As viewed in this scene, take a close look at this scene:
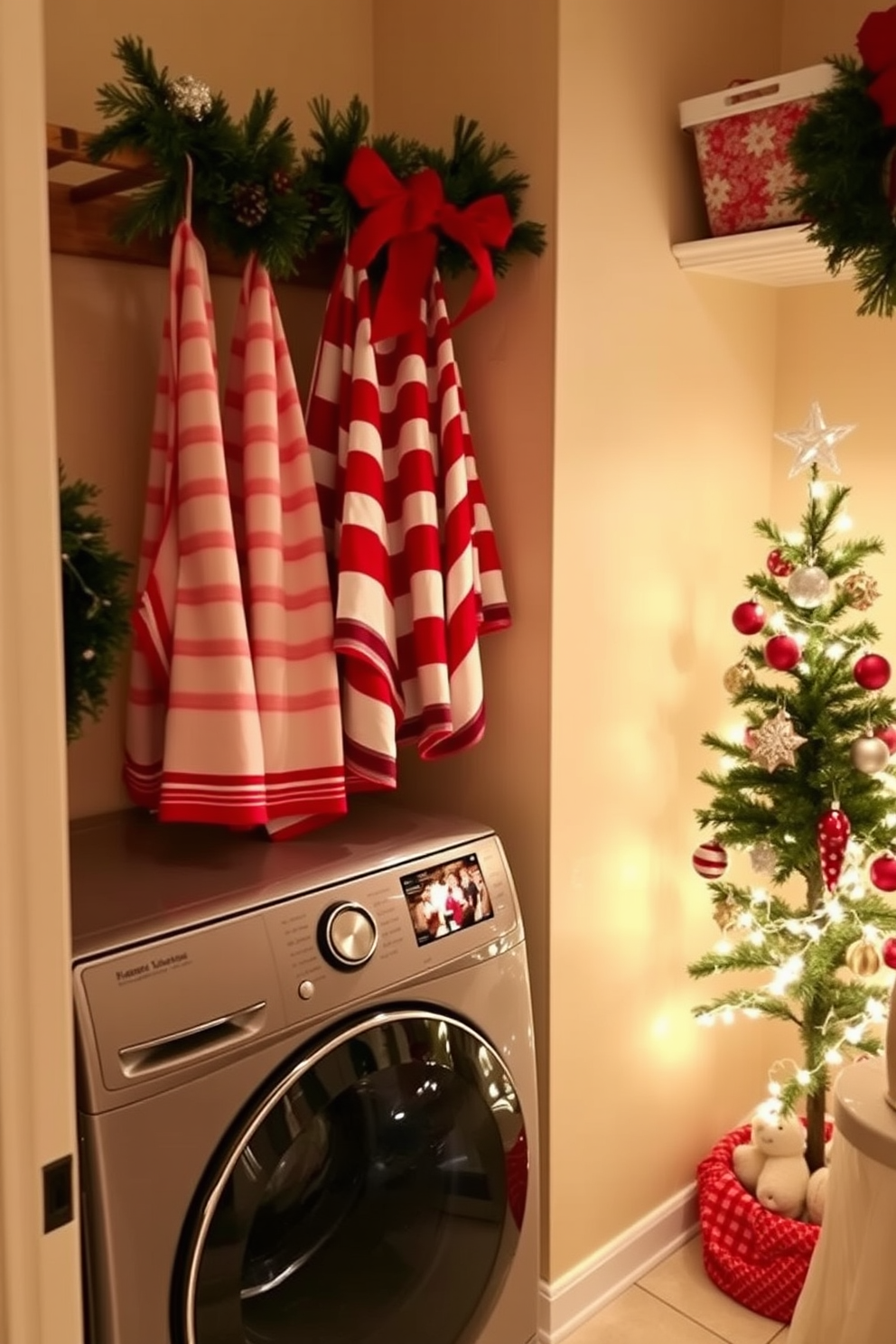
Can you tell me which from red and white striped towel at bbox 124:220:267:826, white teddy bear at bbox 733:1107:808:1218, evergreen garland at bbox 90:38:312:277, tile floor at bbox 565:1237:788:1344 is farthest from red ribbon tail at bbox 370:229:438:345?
tile floor at bbox 565:1237:788:1344

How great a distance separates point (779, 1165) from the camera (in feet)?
7.06

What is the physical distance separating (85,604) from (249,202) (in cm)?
65

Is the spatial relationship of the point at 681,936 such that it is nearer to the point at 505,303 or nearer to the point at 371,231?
the point at 505,303

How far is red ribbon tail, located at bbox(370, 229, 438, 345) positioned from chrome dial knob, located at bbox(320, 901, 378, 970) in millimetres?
794

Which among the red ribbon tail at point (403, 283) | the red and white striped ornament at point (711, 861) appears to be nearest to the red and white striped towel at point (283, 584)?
the red ribbon tail at point (403, 283)

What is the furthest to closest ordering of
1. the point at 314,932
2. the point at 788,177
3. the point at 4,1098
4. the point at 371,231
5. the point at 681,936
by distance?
the point at 681,936, the point at 788,177, the point at 371,231, the point at 314,932, the point at 4,1098

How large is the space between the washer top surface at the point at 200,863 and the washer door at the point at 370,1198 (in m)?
0.20

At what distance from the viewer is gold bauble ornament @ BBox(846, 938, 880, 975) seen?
76.5 inches

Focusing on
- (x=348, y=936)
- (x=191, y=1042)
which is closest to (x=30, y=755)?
(x=191, y=1042)

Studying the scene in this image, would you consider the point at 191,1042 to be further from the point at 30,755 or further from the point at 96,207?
the point at 96,207

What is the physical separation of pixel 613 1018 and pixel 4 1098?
4.44 ft

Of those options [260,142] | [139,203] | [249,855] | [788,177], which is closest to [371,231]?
[260,142]

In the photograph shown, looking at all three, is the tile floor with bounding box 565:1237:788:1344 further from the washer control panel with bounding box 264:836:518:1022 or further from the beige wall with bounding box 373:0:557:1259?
the washer control panel with bounding box 264:836:518:1022

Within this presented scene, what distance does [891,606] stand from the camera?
2.23 meters
